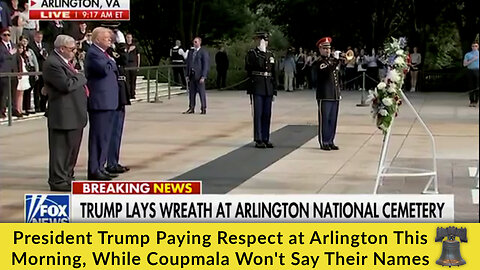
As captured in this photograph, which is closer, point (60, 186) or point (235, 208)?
point (235, 208)

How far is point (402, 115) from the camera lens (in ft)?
58.6

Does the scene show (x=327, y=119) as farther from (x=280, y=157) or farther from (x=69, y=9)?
(x=69, y=9)

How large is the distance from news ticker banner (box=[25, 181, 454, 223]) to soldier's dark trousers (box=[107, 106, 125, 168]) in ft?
14.7

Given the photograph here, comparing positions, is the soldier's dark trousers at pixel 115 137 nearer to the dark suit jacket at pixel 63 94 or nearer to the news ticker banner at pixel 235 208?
the dark suit jacket at pixel 63 94

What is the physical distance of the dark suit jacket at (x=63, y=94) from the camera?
812 cm

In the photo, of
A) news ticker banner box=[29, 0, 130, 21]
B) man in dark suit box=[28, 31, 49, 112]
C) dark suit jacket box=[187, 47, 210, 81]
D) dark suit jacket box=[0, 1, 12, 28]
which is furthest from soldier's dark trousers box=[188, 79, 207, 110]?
news ticker banner box=[29, 0, 130, 21]

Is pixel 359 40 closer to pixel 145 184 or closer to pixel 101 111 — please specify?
pixel 101 111

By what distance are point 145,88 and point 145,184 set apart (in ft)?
63.5

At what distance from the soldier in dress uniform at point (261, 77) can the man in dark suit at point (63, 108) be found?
12.7 feet

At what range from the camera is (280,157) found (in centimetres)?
1137

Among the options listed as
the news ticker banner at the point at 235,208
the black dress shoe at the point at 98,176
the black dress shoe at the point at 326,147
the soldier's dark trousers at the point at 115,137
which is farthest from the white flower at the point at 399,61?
the black dress shoe at the point at 326,147

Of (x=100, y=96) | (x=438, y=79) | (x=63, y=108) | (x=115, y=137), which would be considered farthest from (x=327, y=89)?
(x=438, y=79)

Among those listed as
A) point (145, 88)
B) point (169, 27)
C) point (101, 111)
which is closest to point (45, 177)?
point (101, 111)

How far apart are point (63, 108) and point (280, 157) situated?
3.72 meters
